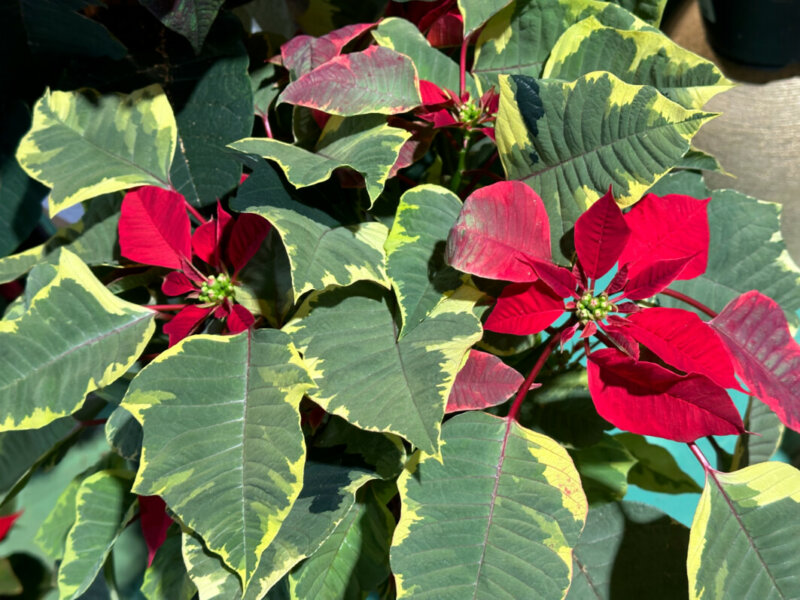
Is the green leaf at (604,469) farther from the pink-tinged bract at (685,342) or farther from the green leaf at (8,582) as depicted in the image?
the green leaf at (8,582)

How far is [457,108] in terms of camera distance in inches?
18.2

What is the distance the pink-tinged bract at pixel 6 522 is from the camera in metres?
0.76

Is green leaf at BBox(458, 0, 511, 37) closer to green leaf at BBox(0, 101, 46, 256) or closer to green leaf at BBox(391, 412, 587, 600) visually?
green leaf at BBox(391, 412, 587, 600)

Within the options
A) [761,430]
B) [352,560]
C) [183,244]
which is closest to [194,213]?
[183,244]

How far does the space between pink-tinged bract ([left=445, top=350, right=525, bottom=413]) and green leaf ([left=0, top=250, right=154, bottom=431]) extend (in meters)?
0.19

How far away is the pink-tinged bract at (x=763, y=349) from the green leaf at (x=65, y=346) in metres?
0.34

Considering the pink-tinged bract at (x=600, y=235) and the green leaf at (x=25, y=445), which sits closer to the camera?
the pink-tinged bract at (x=600, y=235)

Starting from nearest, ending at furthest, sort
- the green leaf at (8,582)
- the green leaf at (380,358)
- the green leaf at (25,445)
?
1. the green leaf at (380,358)
2. the green leaf at (25,445)
3. the green leaf at (8,582)

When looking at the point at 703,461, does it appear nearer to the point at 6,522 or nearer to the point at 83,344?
the point at 83,344

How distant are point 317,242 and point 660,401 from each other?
8.1 inches

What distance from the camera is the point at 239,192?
396 millimetres

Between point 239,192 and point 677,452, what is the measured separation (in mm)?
703

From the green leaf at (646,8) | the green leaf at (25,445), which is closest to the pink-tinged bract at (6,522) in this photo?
the green leaf at (25,445)

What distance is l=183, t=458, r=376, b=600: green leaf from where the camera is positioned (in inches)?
14.7
